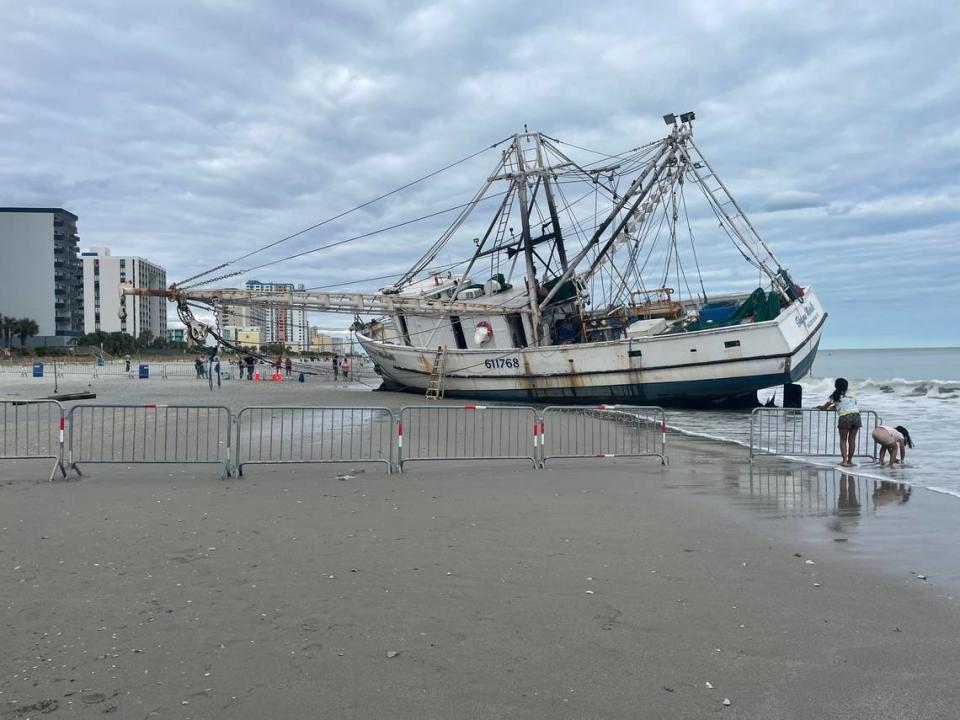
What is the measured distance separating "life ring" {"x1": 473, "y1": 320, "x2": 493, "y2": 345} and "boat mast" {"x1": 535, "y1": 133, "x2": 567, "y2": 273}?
376 centimetres

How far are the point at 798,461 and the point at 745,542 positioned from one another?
5818 mm

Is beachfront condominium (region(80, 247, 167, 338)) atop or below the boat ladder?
atop

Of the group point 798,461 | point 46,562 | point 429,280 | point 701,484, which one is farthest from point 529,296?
point 46,562

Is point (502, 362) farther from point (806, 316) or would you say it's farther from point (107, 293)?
point (107, 293)

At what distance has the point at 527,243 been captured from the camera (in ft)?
87.1

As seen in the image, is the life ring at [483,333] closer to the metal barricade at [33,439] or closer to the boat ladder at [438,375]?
the boat ladder at [438,375]

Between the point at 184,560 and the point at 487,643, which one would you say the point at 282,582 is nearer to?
the point at 184,560

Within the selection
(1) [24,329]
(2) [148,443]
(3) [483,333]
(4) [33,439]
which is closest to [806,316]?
(3) [483,333]

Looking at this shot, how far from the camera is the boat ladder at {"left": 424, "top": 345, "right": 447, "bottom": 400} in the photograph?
1091 inches

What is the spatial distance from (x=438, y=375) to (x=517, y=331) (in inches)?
152

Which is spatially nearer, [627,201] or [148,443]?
[148,443]

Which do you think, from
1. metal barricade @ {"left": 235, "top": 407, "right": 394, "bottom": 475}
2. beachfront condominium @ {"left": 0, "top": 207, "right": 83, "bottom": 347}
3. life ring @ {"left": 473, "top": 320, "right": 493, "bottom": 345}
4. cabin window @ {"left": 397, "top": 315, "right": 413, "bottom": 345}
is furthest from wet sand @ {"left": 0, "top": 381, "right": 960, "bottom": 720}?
beachfront condominium @ {"left": 0, "top": 207, "right": 83, "bottom": 347}

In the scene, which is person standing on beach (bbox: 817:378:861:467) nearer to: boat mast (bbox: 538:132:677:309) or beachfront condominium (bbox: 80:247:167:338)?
boat mast (bbox: 538:132:677:309)

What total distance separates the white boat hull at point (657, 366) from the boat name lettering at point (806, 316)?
0.03 metres
